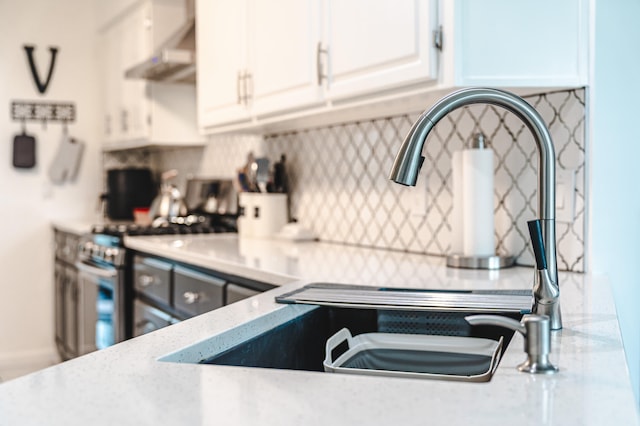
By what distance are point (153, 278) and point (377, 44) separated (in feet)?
4.61

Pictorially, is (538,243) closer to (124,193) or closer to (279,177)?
(279,177)

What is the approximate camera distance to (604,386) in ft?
2.68

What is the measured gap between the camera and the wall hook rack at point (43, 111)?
432cm

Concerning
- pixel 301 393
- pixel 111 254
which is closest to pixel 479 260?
pixel 301 393

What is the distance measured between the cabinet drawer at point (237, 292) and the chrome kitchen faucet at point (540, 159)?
1043 mm

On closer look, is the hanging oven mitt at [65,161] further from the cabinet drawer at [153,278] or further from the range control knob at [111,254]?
the cabinet drawer at [153,278]

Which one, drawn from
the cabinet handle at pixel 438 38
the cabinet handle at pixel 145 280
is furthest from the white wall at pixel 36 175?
the cabinet handle at pixel 438 38

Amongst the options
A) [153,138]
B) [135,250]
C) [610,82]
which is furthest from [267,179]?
[610,82]

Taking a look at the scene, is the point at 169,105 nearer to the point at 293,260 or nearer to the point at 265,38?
the point at 265,38

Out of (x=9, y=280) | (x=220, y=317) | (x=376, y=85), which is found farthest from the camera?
(x=9, y=280)

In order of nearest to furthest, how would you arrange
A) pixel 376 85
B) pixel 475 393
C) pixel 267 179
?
pixel 475 393 → pixel 376 85 → pixel 267 179

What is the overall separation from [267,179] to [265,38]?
70cm

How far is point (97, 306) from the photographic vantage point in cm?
326

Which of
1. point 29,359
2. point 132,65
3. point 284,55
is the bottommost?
point 29,359
